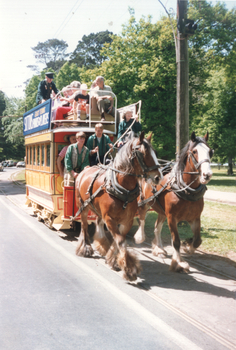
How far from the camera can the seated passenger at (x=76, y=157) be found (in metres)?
7.58

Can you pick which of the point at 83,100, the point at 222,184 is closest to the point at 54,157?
the point at 83,100

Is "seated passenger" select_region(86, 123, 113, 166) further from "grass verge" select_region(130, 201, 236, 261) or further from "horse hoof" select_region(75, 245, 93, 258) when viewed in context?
"grass verge" select_region(130, 201, 236, 261)

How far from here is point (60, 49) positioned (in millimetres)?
48125

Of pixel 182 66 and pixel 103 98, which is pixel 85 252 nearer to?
pixel 103 98

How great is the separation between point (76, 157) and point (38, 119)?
326cm

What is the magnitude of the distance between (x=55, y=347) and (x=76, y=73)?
41.6 m

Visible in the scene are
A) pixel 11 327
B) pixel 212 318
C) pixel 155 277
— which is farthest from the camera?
pixel 155 277

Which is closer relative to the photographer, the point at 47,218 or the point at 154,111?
the point at 47,218

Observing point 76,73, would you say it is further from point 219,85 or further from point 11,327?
point 11,327

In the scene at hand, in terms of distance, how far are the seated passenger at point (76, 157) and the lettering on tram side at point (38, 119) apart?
186 centimetres

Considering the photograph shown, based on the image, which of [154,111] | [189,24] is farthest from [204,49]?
[189,24]

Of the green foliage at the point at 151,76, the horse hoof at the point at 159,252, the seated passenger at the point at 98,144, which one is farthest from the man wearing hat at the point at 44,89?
the green foliage at the point at 151,76

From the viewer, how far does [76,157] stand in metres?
7.77

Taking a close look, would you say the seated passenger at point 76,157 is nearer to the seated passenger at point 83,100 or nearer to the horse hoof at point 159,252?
the seated passenger at point 83,100
